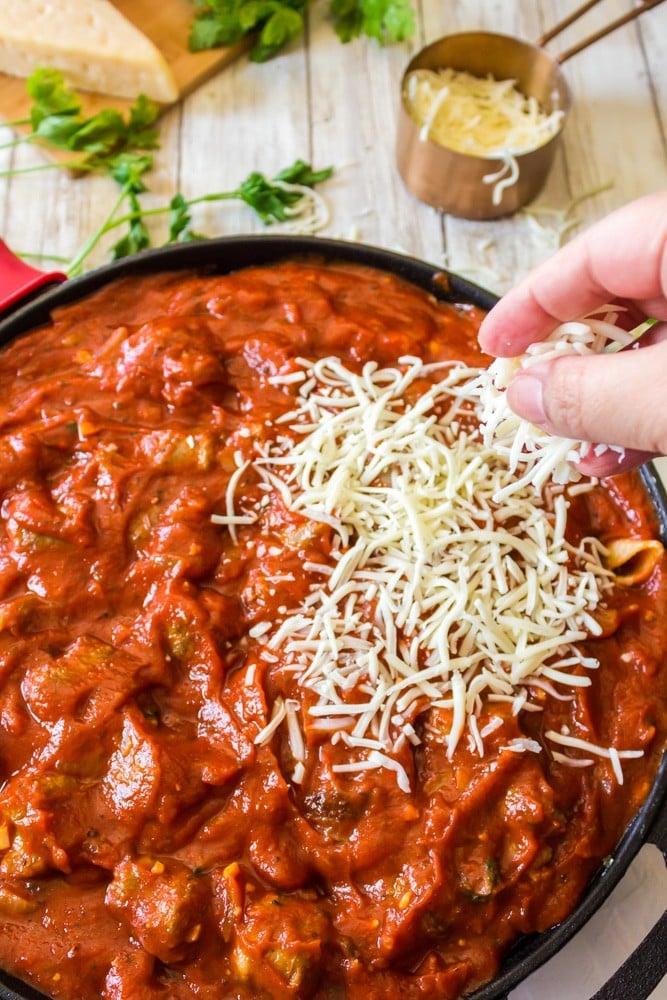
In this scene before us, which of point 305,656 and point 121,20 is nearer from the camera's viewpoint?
point 305,656

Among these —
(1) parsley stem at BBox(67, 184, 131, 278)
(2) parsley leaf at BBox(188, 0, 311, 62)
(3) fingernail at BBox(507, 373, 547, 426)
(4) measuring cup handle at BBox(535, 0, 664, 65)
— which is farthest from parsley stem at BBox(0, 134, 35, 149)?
(3) fingernail at BBox(507, 373, 547, 426)

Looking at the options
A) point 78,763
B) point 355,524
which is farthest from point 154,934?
point 355,524

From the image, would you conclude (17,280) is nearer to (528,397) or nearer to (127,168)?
(127,168)

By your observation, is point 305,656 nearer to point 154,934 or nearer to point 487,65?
point 154,934

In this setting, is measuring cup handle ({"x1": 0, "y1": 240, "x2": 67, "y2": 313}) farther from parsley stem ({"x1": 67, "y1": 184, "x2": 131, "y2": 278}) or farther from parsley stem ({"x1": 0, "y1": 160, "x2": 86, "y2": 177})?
parsley stem ({"x1": 0, "y1": 160, "x2": 86, "y2": 177})

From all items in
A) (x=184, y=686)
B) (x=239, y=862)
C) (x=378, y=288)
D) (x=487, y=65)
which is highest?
(x=487, y=65)

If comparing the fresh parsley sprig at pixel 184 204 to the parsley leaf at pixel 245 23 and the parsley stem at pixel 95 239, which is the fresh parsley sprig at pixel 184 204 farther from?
the parsley leaf at pixel 245 23
